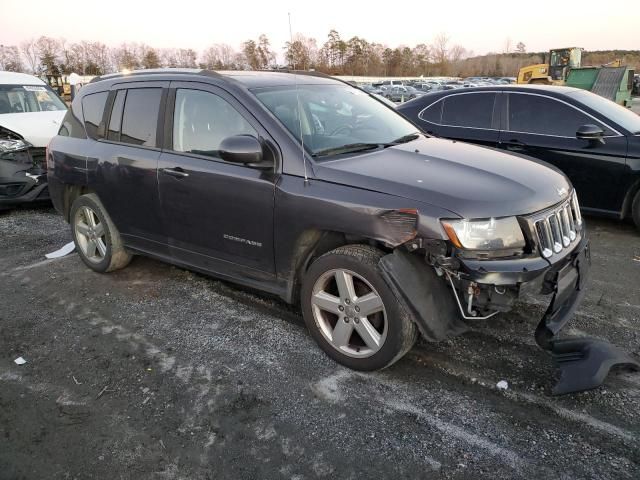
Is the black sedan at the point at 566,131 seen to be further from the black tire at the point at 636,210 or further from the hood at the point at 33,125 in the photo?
the hood at the point at 33,125

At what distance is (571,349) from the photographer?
114 inches

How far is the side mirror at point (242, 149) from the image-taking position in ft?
10.3

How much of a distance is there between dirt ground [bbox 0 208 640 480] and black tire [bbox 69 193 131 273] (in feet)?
2.02

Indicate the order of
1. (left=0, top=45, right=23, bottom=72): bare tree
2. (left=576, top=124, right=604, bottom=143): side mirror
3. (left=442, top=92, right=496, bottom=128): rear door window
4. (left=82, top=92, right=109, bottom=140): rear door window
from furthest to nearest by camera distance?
(left=0, top=45, right=23, bottom=72): bare tree
(left=442, top=92, right=496, bottom=128): rear door window
(left=576, top=124, right=604, bottom=143): side mirror
(left=82, top=92, right=109, bottom=140): rear door window

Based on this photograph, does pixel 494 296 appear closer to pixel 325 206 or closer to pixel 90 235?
pixel 325 206

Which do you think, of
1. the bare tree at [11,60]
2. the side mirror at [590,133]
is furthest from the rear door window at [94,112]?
the bare tree at [11,60]

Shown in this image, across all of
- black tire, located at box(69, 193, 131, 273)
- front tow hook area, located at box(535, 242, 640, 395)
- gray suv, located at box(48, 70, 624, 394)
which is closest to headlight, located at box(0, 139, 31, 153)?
black tire, located at box(69, 193, 131, 273)

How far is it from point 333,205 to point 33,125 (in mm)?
6654

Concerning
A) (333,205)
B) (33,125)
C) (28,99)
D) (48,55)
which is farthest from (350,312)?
(48,55)

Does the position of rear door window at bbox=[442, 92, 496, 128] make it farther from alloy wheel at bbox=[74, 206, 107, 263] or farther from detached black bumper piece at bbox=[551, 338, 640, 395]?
alloy wheel at bbox=[74, 206, 107, 263]

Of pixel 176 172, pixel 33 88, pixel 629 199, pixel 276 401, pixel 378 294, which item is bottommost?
pixel 276 401

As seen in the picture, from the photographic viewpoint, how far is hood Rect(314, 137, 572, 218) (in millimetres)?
2729

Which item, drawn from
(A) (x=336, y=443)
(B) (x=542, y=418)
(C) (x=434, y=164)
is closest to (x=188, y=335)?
(A) (x=336, y=443)

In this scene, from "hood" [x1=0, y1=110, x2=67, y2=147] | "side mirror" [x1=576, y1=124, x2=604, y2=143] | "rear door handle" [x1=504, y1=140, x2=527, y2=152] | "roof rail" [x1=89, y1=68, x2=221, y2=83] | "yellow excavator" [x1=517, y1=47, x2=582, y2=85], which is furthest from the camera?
"yellow excavator" [x1=517, y1=47, x2=582, y2=85]
